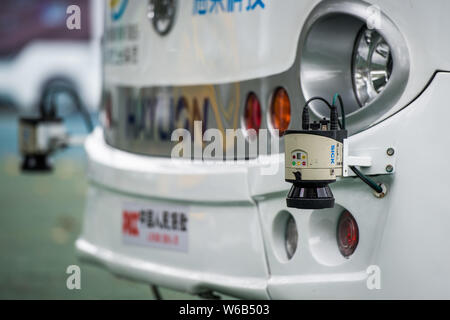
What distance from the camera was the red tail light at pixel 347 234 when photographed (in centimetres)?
244

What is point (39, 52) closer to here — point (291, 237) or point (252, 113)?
point (252, 113)

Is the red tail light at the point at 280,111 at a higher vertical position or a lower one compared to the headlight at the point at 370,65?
lower

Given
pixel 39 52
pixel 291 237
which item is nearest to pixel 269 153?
pixel 291 237

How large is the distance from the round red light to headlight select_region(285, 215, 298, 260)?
1.07 feet

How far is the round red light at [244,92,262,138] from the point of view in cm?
277

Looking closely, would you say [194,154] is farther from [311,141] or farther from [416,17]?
[416,17]

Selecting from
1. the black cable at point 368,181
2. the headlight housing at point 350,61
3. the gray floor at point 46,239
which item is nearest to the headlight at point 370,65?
the headlight housing at point 350,61

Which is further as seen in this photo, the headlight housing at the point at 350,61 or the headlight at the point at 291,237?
the headlight at the point at 291,237

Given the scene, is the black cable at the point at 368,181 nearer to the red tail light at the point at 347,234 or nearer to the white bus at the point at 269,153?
the white bus at the point at 269,153

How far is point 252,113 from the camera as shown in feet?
9.19

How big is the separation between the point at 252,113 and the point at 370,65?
505 mm

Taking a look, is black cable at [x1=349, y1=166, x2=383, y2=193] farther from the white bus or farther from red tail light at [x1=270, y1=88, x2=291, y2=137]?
red tail light at [x1=270, y1=88, x2=291, y2=137]

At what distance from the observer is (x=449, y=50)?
2162 millimetres

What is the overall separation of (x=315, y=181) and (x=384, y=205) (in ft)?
0.69
